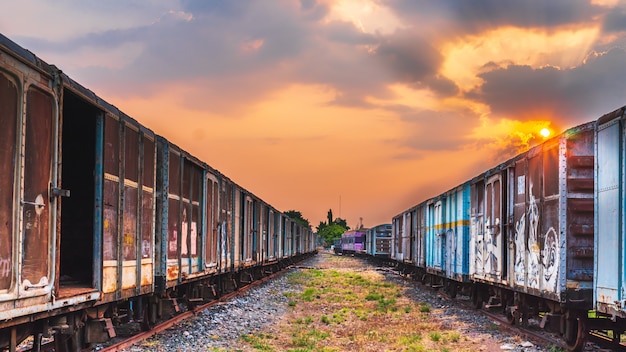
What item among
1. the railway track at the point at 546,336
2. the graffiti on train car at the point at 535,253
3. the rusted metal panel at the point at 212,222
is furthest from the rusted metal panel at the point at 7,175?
the rusted metal panel at the point at 212,222

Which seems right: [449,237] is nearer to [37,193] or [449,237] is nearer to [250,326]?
[250,326]

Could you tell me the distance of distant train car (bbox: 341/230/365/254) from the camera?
73188 mm

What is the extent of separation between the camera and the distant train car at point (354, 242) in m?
73.2

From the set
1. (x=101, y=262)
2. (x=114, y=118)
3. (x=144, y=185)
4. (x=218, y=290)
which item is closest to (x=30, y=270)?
(x=101, y=262)

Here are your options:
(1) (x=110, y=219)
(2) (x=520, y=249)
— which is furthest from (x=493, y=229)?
(1) (x=110, y=219)

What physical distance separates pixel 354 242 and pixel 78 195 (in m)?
67.4

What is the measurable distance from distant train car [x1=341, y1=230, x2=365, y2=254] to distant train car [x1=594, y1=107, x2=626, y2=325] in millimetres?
60645

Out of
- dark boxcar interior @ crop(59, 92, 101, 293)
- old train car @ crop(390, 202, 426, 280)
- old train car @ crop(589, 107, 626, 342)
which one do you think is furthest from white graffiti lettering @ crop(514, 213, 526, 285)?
old train car @ crop(390, 202, 426, 280)

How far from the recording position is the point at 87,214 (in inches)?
378

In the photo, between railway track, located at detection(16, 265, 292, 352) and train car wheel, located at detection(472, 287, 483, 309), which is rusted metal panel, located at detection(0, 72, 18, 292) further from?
train car wheel, located at detection(472, 287, 483, 309)

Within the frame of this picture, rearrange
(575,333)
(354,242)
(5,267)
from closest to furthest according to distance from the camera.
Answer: (5,267), (575,333), (354,242)

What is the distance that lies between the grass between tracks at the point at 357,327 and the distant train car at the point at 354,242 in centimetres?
4876

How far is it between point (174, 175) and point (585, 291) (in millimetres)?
7480

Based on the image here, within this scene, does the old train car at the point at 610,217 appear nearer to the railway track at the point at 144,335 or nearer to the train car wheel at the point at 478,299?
the railway track at the point at 144,335
